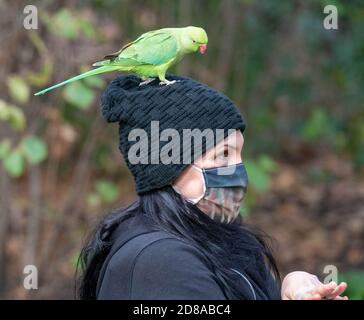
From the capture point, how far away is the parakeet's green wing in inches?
109

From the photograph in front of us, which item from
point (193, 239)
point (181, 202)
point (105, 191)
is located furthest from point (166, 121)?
point (105, 191)

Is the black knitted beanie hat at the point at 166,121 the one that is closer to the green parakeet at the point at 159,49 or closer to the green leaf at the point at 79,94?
the green parakeet at the point at 159,49

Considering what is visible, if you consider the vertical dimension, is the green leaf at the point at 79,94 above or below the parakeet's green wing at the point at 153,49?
above

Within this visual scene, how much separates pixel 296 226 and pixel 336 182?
Answer: 925 mm

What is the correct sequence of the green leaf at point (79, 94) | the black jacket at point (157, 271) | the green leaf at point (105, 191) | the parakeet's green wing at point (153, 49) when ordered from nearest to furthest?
the black jacket at point (157, 271)
the parakeet's green wing at point (153, 49)
the green leaf at point (79, 94)
the green leaf at point (105, 191)

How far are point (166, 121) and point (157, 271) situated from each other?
464 millimetres

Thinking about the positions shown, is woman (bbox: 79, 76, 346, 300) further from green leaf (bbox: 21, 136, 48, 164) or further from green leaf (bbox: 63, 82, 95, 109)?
green leaf (bbox: 21, 136, 48, 164)

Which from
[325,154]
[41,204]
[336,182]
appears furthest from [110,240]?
[325,154]

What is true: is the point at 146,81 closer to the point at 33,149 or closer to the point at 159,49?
the point at 159,49

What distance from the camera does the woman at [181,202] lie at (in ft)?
7.47

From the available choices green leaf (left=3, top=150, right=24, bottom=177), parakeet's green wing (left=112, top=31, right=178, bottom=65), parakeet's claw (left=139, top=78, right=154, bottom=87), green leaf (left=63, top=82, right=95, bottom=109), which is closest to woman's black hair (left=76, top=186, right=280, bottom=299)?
parakeet's claw (left=139, top=78, right=154, bottom=87)

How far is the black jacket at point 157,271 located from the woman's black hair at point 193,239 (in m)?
0.05

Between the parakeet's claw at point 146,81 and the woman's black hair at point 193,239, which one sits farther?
the parakeet's claw at point 146,81

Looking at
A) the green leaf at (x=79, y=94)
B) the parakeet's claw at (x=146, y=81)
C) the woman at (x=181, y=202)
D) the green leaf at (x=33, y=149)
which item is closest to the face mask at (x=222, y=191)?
the woman at (x=181, y=202)
